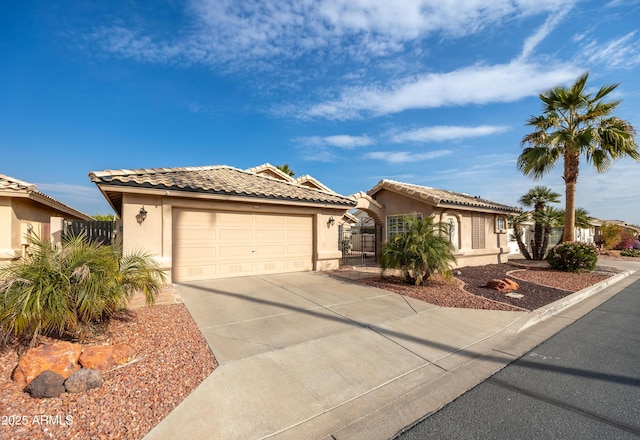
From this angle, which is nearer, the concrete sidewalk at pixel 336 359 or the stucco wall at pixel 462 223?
the concrete sidewalk at pixel 336 359

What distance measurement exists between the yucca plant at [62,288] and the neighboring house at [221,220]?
3625 millimetres

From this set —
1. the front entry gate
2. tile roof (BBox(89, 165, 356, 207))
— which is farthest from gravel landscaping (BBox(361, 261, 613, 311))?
the front entry gate

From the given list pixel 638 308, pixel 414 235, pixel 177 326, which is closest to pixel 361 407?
pixel 177 326

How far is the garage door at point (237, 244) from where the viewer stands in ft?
30.2

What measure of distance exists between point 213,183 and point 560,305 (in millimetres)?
10453

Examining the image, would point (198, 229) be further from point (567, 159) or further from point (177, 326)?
point (567, 159)

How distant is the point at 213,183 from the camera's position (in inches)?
387

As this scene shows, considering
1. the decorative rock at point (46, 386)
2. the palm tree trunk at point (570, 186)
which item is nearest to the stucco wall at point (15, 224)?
the decorative rock at point (46, 386)

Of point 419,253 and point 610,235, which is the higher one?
point 610,235

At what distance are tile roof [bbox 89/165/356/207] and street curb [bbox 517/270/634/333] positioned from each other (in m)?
7.36

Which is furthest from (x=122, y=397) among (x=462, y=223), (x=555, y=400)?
(x=462, y=223)

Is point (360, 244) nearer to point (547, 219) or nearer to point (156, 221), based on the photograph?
point (547, 219)

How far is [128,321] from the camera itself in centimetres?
527

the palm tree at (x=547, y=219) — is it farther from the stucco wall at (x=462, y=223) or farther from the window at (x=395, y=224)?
the window at (x=395, y=224)
